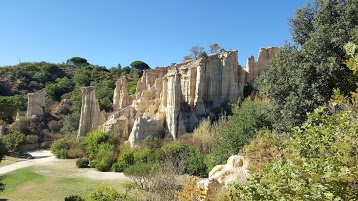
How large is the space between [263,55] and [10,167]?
29.4 m

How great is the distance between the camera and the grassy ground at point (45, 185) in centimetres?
1714

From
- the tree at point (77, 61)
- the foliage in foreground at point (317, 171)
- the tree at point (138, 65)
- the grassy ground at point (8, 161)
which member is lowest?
the grassy ground at point (8, 161)

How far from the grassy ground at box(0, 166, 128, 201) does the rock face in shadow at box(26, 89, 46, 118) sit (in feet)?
62.5

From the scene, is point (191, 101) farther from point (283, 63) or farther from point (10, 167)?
point (283, 63)

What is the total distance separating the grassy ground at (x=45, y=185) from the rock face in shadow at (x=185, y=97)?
7344mm

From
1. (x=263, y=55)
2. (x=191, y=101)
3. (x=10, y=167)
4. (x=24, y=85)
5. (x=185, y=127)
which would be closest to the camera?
(x=10, y=167)

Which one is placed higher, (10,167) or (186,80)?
(186,80)

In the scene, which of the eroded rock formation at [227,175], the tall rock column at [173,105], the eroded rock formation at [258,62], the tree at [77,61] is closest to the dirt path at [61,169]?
the tall rock column at [173,105]

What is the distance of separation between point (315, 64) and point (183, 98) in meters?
23.1

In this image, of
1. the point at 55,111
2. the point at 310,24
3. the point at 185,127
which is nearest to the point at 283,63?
the point at 310,24

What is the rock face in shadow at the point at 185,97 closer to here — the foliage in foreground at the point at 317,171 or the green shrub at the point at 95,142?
the green shrub at the point at 95,142

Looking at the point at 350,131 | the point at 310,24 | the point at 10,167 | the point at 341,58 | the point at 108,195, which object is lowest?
the point at 10,167

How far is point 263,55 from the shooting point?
122ft

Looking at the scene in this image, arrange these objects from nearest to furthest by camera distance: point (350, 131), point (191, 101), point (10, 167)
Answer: point (350, 131) → point (10, 167) → point (191, 101)
